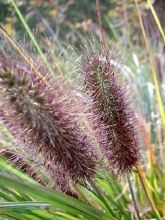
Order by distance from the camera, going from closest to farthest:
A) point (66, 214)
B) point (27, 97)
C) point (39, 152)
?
point (27, 97) < point (39, 152) < point (66, 214)

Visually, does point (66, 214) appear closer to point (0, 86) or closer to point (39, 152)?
point (39, 152)

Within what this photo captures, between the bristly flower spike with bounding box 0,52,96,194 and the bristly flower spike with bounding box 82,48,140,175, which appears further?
the bristly flower spike with bounding box 82,48,140,175

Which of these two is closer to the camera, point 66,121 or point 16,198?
point 66,121

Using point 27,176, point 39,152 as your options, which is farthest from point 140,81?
point 39,152

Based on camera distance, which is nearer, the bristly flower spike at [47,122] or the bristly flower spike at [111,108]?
the bristly flower spike at [47,122]
